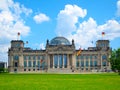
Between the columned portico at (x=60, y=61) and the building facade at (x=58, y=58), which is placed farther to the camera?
the building facade at (x=58, y=58)

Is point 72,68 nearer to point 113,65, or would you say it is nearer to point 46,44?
point 46,44

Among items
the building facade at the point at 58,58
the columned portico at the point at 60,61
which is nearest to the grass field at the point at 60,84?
the columned portico at the point at 60,61

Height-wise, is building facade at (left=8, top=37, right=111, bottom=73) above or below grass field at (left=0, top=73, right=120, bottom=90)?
above

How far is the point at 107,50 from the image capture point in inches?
7603

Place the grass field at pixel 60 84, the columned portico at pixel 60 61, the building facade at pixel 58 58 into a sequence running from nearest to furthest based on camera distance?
the grass field at pixel 60 84, the columned portico at pixel 60 61, the building facade at pixel 58 58

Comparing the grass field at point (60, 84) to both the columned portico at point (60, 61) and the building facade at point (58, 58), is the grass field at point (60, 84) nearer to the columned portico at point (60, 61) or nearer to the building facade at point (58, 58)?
the columned portico at point (60, 61)

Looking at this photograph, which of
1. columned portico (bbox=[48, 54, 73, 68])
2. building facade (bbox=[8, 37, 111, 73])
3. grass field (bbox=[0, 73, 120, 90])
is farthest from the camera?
building facade (bbox=[8, 37, 111, 73])

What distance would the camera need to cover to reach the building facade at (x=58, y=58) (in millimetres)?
192250

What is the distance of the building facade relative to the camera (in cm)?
19225

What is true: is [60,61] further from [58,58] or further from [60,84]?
[60,84]

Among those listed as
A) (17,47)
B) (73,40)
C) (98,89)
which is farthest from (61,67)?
(98,89)

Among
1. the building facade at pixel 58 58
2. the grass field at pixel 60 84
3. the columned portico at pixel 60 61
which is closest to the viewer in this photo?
the grass field at pixel 60 84

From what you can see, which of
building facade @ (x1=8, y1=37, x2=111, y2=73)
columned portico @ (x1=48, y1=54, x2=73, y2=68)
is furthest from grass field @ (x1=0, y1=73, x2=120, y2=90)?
building facade @ (x1=8, y1=37, x2=111, y2=73)

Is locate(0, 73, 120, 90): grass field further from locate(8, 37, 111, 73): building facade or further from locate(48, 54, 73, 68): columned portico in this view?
locate(8, 37, 111, 73): building facade
